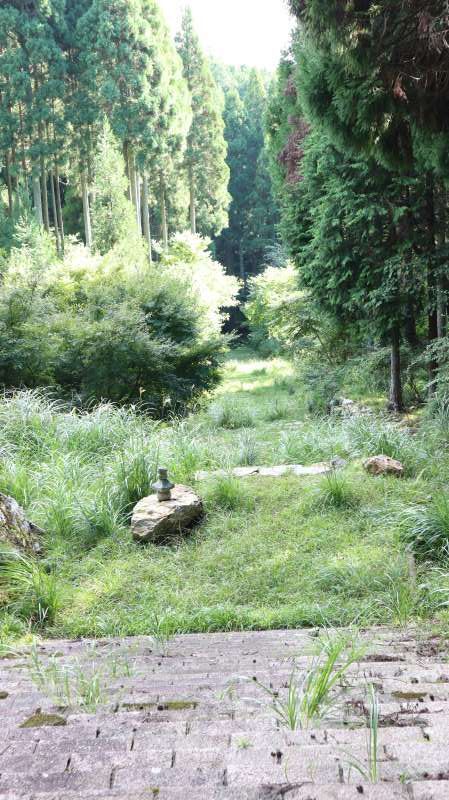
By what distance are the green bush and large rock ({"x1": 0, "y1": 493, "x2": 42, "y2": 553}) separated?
5549mm

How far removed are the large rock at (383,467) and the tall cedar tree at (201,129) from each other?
23097 millimetres

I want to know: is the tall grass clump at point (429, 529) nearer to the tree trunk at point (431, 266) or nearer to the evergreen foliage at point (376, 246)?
the evergreen foliage at point (376, 246)

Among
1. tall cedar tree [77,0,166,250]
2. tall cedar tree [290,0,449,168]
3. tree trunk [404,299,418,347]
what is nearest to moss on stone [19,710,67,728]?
tall cedar tree [290,0,449,168]

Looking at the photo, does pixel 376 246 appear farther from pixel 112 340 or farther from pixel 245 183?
pixel 245 183

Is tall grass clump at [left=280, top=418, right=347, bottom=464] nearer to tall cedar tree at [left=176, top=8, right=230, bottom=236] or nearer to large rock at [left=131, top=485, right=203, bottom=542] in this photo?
large rock at [left=131, top=485, right=203, bottom=542]

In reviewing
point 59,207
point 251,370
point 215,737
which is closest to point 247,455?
point 215,737

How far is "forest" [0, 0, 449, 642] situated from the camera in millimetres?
3707

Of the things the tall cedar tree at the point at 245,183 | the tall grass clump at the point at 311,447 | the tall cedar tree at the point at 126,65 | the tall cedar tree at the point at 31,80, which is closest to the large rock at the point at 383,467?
the tall grass clump at the point at 311,447

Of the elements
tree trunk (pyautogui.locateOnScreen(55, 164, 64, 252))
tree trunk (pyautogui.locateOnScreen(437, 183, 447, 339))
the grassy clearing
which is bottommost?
the grassy clearing

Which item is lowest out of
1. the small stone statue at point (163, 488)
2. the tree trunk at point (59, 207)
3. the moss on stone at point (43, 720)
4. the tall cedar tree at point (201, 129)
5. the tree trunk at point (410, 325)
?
the small stone statue at point (163, 488)

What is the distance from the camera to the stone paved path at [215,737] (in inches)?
47.0

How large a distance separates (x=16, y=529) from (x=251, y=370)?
17.2 metres

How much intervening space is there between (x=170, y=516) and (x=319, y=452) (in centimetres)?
238

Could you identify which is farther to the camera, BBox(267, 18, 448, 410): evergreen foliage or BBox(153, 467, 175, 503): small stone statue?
BBox(267, 18, 448, 410): evergreen foliage
